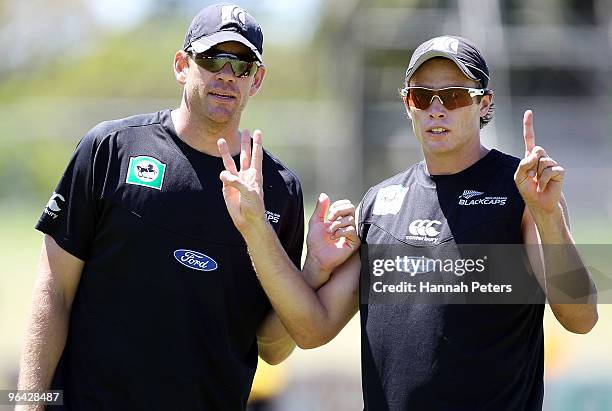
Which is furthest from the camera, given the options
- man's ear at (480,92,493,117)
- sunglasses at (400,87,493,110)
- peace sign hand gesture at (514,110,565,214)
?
man's ear at (480,92,493,117)

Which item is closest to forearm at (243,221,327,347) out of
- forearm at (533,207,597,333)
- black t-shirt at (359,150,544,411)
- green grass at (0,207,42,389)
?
black t-shirt at (359,150,544,411)

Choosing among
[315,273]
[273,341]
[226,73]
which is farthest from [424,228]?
[226,73]

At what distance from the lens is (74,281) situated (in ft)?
14.3

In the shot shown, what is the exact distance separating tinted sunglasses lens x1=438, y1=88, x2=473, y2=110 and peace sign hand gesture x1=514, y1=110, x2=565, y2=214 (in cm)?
53

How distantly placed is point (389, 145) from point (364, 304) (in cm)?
2536

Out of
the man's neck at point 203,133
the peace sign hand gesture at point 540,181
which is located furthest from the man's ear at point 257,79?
the peace sign hand gesture at point 540,181

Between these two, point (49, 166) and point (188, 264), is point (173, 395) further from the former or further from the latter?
point (49, 166)

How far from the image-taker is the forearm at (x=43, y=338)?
4234 millimetres

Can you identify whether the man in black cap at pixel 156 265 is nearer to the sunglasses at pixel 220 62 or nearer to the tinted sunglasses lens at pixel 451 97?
the sunglasses at pixel 220 62

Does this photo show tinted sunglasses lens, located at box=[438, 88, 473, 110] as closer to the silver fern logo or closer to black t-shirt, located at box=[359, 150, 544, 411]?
black t-shirt, located at box=[359, 150, 544, 411]

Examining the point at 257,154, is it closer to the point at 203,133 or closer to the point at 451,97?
the point at 203,133

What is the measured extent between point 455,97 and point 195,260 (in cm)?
135

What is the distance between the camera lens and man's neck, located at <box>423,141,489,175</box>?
168 inches

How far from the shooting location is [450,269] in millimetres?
4098
